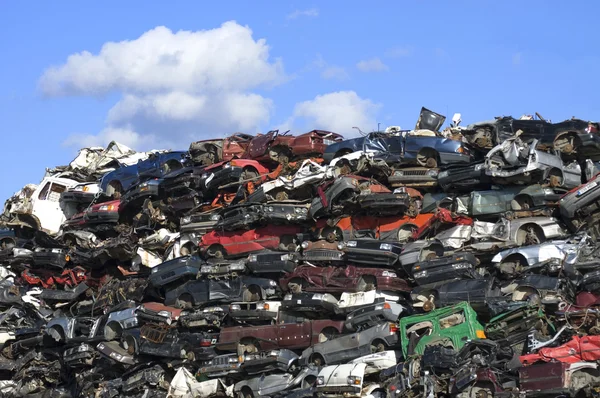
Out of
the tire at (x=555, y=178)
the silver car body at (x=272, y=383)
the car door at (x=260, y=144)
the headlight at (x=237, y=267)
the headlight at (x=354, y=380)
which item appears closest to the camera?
the headlight at (x=354, y=380)

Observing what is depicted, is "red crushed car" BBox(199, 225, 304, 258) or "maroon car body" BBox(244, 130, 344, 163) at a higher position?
"maroon car body" BBox(244, 130, 344, 163)

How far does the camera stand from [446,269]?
75.2 feet

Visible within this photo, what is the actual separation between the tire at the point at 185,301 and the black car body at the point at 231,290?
8cm

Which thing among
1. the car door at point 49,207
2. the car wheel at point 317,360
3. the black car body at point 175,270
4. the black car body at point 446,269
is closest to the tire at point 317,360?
the car wheel at point 317,360

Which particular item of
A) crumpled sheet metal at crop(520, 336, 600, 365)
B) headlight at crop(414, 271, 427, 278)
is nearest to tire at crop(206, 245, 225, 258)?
headlight at crop(414, 271, 427, 278)

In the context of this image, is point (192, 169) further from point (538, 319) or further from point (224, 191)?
point (538, 319)

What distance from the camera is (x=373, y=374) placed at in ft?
70.3

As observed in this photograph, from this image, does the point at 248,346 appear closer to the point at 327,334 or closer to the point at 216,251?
the point at 327,334

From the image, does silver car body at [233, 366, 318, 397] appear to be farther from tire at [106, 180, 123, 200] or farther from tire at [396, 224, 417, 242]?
tire at [106, 180, 123, 200]

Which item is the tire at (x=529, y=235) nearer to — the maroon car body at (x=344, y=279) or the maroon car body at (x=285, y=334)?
the maroon car body at (x=344, y=279)

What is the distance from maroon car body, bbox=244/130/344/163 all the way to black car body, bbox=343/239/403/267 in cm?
601

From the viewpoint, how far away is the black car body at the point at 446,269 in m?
22.7

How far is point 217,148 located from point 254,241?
578 centimetres

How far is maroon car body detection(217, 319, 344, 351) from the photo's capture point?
23672mm
